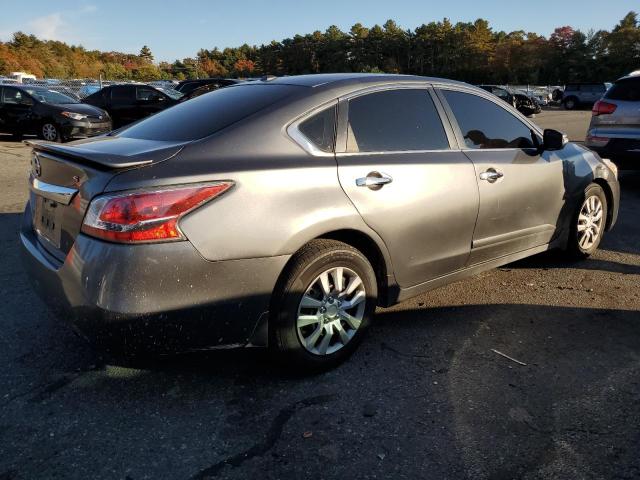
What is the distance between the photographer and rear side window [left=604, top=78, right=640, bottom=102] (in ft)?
25.4

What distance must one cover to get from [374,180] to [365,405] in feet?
3.87

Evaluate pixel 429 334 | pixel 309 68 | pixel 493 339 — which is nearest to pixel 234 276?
pixel 429 334

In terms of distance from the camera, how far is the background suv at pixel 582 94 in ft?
118

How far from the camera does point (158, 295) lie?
2.32 m

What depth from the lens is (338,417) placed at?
252cm

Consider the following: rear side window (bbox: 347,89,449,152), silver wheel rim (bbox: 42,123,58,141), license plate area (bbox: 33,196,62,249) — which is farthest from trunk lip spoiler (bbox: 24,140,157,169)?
silver wheel rim (bbox: 42,123,58,141)

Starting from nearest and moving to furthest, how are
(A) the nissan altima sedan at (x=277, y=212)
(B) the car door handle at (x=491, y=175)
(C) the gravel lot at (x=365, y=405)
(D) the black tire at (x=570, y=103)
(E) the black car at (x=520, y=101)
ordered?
(C) the gravel lot at (x=365, y=405), (A) the nissan altima sedan at (x=277, y=212), (B) the car door handle at (x=491, y=175), (E) the black car at (x=520, y=101), (D) the black tire at (x=570, y=103)

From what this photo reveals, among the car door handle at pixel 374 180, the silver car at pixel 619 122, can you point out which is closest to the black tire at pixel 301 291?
the car door handle at pixel 374 180

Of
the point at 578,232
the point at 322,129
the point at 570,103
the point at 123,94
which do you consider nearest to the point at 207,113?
the point at 322,129

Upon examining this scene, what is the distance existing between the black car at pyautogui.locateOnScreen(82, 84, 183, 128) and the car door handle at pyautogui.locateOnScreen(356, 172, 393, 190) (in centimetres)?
1390

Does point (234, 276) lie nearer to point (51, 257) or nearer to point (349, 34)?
point (51, 257)

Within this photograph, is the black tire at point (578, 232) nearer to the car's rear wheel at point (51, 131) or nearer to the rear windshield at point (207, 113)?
the rear windshield at point (207, 113)

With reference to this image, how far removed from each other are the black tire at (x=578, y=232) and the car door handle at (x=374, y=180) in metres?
2.32

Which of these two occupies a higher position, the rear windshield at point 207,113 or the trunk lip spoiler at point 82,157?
the rear windshield at point 207,113
